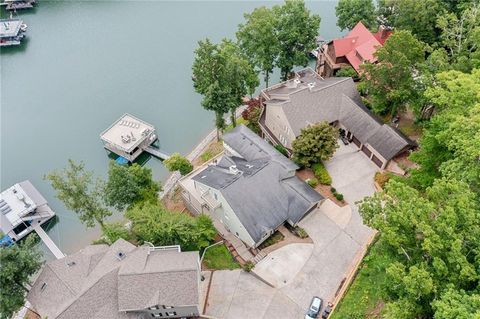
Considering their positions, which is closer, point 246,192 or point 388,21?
point 246,192

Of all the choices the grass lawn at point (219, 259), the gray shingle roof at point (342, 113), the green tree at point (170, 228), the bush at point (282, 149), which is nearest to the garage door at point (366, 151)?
the gray shingle roof at point (342, 113)

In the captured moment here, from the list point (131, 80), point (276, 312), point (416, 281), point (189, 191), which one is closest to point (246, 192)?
point (189, 191)

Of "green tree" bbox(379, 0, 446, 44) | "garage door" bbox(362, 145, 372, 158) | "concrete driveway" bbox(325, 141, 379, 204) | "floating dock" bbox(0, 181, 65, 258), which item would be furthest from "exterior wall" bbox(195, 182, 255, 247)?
"green tree" bbox(379, 0, 446, 44)

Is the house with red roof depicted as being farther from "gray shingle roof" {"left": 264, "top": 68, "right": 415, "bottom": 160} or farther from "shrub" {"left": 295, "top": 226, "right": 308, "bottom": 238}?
"shrub" {"left": 295, "top": 226, "right": 308, "bottom": 238}

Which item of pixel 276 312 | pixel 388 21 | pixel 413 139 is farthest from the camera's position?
pixel 388 21

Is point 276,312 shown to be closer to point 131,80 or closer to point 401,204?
point 401,204

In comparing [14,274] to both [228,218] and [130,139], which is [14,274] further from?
[130,139]

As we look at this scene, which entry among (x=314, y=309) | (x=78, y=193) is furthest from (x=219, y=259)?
(x=78, y=193)
